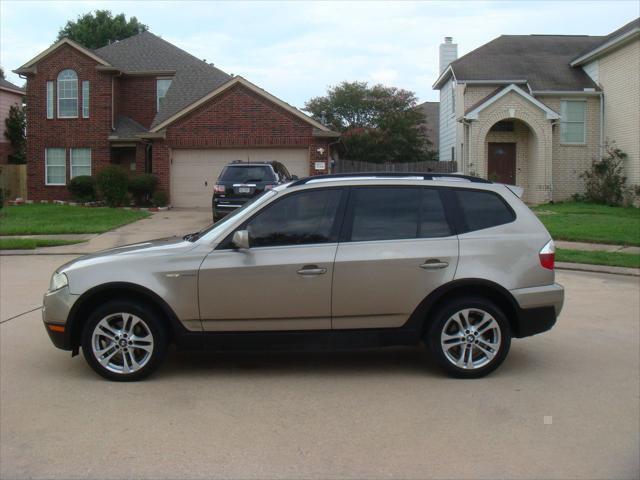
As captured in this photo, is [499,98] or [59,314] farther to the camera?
[499,98]

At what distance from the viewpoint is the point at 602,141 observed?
2905 cm

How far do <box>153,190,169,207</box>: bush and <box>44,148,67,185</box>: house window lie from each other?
6132 millimetres

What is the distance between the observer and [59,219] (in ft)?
72.7

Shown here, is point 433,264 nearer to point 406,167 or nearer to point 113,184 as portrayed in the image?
point 113,184

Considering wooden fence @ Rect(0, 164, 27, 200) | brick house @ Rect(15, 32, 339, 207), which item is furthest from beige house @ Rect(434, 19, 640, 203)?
wooden fence @ Rect(0, 164, 27, 200)

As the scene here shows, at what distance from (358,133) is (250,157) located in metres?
16.4

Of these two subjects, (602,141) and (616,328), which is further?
(602,141)

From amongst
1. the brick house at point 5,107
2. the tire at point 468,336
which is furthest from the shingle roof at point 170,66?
the tire at point 468,336

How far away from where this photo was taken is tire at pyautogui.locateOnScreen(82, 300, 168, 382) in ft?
20.4

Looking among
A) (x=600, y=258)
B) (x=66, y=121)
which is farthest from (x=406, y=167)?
(x=600, y=258)

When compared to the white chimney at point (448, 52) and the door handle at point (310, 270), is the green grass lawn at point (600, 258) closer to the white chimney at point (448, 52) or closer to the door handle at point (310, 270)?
the door handle at point (310, 270)

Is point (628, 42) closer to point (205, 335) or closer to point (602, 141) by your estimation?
point (602, 141)

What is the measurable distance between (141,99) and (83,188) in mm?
5858

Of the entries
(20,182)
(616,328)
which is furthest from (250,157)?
(616,328)
